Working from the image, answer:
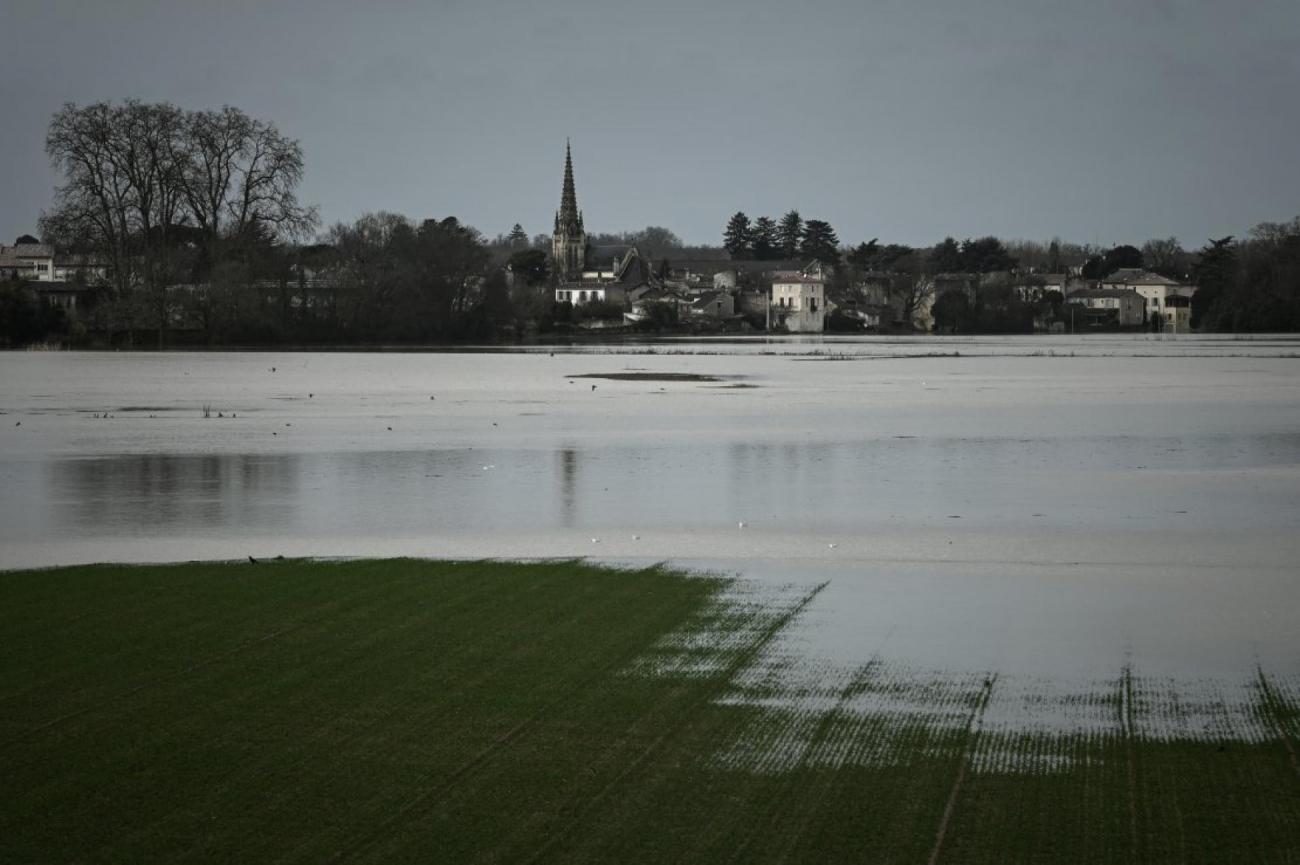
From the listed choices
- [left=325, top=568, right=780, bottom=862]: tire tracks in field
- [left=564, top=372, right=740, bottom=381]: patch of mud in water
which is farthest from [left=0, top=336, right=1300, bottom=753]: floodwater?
[left=564, top=372, right=740, bottom=381]: patch of mud in water

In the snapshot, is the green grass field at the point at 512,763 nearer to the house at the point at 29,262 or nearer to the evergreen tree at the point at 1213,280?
the evergreen tree at the point at 1213,280

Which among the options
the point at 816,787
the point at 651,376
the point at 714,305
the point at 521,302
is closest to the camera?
the point at 816,787

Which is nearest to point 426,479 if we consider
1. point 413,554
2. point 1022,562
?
point 413,554

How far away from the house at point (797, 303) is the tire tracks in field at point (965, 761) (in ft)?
556

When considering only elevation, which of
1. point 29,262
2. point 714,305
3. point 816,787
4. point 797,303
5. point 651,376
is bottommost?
point 651,376

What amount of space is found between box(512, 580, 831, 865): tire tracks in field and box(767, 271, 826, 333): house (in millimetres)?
167581

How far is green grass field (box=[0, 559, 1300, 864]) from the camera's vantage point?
6.79m

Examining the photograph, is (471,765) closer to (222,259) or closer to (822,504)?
(822,504)

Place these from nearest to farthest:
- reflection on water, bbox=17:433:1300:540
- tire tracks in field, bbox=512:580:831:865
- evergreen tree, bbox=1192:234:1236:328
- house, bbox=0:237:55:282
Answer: tire tracks in field, bbox=512:580:831:865 < reflection on water, bbox=17:433:1300:540 < evergreen tree, bbox=1192:234:1236:328 < house, bbox=0:237:55:282

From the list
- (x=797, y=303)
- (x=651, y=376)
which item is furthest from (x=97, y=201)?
(x=797, y=303)

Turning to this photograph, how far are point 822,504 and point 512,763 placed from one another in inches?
389

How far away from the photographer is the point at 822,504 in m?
17.3

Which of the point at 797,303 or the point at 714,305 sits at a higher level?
the point at 797,303

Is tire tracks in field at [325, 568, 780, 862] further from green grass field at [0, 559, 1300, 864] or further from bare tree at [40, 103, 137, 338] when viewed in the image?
bare tree at [40, 103, 137, 338]
